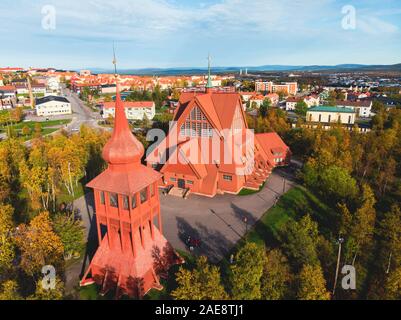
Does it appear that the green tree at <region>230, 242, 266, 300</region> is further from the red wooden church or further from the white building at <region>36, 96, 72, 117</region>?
the white building at <region>36, 96, 72, 117</region>

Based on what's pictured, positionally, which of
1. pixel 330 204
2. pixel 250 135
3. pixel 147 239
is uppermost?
pixel 250 135

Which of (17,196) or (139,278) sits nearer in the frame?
(139,278)

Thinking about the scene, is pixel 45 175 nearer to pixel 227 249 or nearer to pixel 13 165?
pixel 13 165

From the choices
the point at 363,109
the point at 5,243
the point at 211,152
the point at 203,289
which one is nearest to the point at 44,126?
the point at 211,152

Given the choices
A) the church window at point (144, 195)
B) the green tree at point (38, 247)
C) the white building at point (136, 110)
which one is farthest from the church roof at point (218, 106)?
the white building at point (136, 110)

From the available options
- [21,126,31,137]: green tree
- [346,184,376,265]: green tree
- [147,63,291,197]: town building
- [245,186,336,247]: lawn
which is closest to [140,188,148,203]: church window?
[245,186,336,247]: lawn

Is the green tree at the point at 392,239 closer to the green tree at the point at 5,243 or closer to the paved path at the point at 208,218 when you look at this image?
the paved path at the point at 208,218
